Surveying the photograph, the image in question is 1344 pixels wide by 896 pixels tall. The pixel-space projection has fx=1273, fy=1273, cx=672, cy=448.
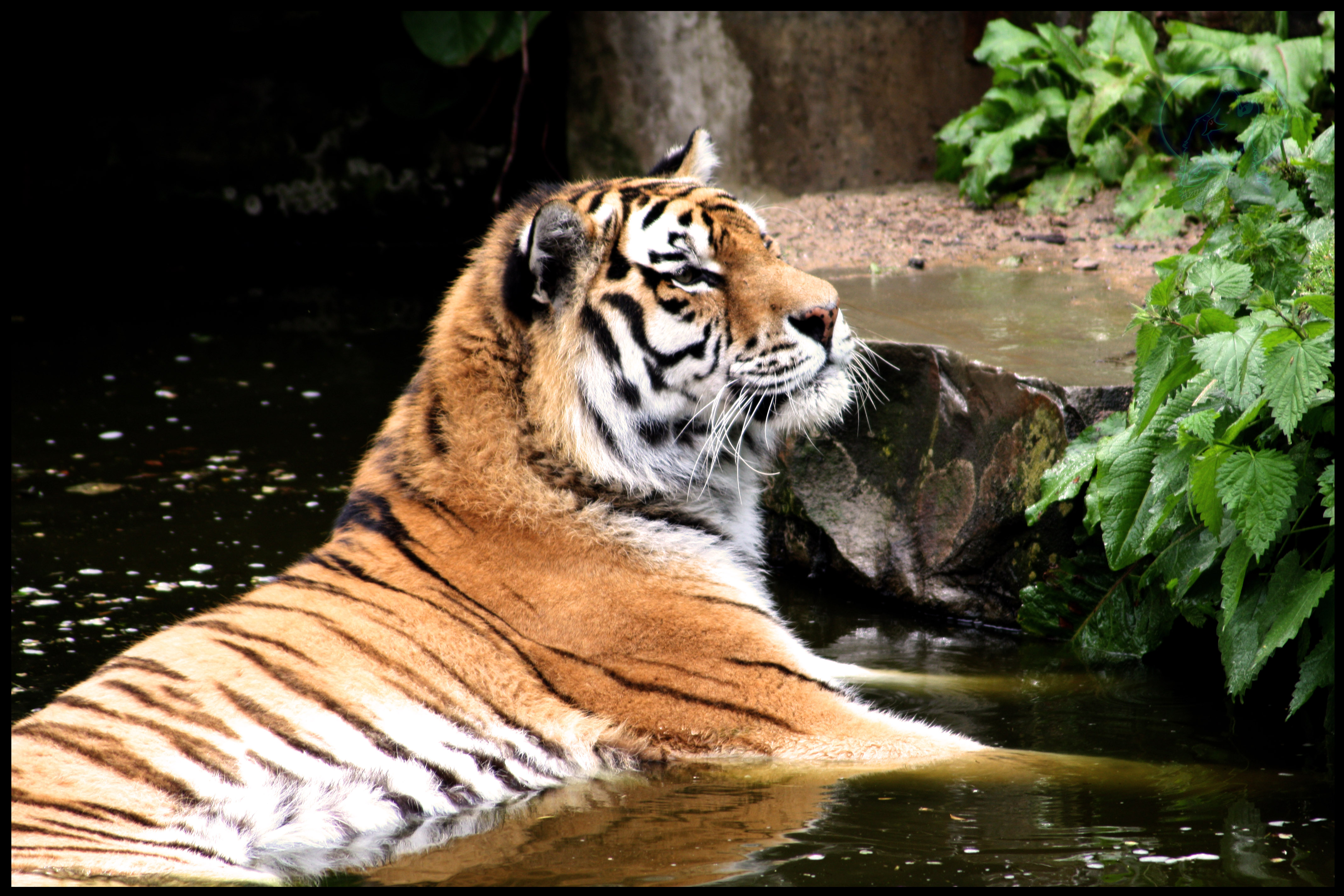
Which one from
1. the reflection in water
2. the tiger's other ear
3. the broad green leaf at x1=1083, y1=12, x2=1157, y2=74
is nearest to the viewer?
the tiger's other ear

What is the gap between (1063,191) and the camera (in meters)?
6.43

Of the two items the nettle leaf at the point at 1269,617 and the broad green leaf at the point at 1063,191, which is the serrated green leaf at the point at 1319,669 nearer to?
the nettle leaf at the point at 1269,617

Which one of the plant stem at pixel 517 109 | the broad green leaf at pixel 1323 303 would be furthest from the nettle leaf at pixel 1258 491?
the plant stem at pixel 517 109

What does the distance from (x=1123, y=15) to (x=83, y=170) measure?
783cm

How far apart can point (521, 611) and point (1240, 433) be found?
69.8 inches

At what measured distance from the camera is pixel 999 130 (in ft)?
22.5

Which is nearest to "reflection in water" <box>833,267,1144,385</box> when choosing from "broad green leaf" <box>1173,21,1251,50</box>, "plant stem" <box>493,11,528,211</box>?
"broad green leaf" <box>1173,21,1251,50</box>

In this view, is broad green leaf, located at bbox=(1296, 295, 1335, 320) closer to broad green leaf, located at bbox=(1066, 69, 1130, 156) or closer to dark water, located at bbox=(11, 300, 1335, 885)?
dark water, located at bbox=(11, 300, 1335, 885)

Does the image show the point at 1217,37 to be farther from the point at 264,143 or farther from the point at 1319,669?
the point at 264,143

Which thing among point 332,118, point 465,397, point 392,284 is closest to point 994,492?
point 465,397

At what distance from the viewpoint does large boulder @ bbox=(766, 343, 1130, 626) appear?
158 inches

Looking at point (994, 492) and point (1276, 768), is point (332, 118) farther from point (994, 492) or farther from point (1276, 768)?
point (1276, 768)

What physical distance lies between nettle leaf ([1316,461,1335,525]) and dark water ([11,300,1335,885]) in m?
0.63

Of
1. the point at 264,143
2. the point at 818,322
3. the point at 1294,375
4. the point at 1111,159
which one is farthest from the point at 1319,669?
the point at 264,143
